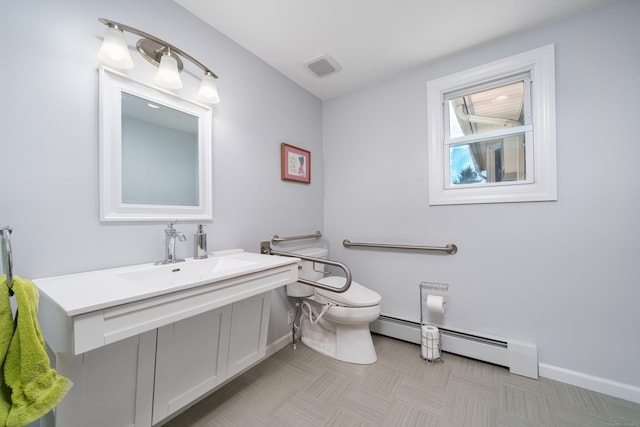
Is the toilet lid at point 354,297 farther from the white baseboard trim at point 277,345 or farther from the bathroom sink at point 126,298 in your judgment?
the bathroom sink at point 126,298

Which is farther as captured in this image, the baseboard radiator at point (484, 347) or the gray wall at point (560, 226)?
the baseboard radiator at point (484, 347)

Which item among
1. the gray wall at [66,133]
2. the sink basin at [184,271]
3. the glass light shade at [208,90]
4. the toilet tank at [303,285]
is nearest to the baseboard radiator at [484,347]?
the toilet tank at [303,285]

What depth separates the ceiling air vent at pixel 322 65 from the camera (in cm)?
183

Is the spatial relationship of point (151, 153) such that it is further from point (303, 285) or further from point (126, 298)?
point (303, 285)

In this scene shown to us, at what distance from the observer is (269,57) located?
5.97ft

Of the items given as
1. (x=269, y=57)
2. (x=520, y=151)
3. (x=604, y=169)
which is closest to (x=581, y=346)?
(x=604, y=169)

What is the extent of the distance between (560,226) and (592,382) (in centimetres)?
90

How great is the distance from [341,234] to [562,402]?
1730 millimetres

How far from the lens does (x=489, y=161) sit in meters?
1.76

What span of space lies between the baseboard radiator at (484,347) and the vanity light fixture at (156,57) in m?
2.15

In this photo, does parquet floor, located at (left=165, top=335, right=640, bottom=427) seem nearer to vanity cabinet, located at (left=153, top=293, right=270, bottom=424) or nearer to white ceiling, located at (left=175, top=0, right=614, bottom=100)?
vanity cabinet, located at (left=153, top=293, right=270, bottom=424)

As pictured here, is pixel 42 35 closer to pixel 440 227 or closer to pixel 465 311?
pixel 440 227

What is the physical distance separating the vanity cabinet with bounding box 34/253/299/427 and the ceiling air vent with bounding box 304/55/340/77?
59.1 inches

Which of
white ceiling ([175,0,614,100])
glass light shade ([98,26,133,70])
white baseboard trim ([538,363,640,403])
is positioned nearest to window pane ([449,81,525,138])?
white ceiling ([175,0,614,100])
